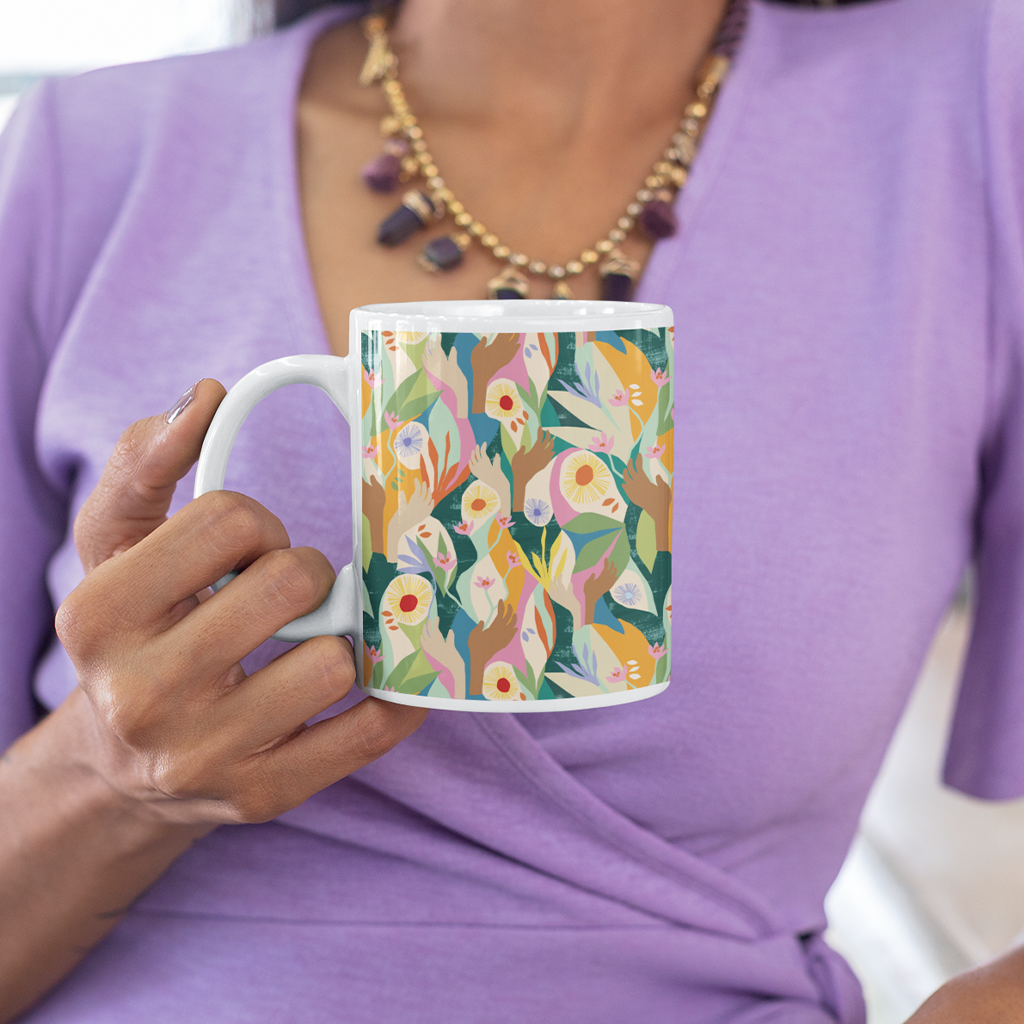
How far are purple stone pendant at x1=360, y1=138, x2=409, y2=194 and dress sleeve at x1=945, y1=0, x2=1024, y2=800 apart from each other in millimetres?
Answer: 460

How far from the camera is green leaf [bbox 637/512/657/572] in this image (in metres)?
0.46

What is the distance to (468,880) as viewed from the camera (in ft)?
2.31

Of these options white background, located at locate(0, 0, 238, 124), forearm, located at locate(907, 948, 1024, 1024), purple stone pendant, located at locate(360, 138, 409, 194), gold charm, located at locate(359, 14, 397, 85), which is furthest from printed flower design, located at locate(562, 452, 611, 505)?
white background, located at locate(0, 0, 238, 124)

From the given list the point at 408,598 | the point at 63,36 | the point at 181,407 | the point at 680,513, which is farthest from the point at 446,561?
the point at 63,36

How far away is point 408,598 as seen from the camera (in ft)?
1.51

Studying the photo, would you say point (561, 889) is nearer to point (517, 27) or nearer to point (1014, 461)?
point (1014, 461)

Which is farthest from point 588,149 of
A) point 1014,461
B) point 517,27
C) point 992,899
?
point 992,899

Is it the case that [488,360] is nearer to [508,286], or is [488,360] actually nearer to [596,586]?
[596,586]

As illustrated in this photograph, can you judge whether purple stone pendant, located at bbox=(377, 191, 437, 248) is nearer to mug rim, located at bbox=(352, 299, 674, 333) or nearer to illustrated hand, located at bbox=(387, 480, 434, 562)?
mug rim, located at bbox=(352, 299, 674, 333)

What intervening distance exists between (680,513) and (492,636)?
0.28 m

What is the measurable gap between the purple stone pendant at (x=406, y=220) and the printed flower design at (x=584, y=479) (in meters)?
0.42

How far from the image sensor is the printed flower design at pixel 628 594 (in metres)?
0.46

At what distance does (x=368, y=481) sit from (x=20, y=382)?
462 millimetres

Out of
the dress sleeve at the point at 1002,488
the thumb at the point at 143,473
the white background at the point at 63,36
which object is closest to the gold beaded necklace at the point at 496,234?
the dress sleeve at the point at 1002,488
